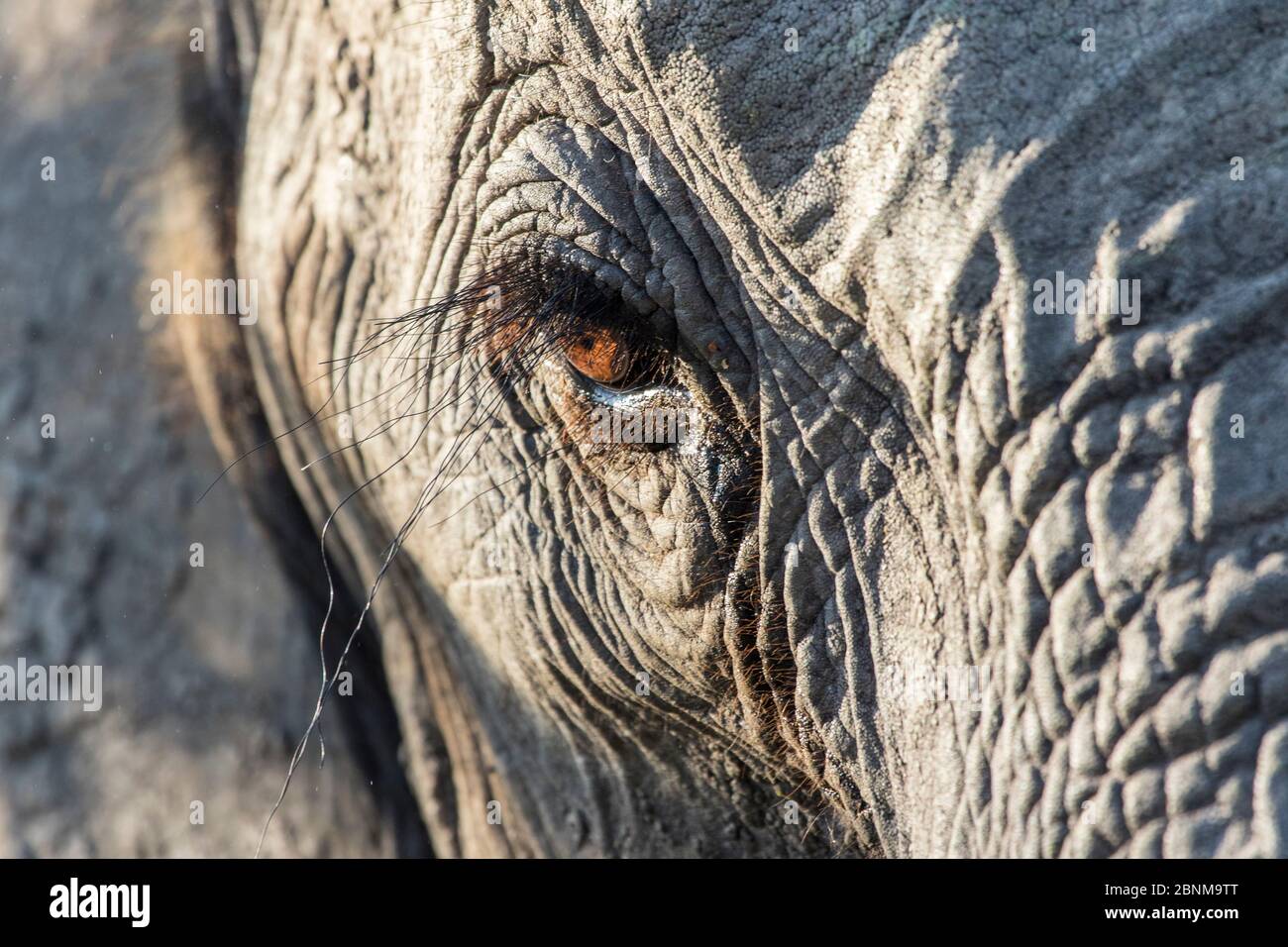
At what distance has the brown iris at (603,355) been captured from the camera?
158 centimetres

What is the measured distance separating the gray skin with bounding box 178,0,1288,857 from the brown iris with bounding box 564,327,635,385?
0.17 ft

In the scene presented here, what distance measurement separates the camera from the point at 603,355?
158cm

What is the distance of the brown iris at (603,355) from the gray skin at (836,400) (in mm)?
51

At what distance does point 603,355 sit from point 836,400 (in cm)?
28

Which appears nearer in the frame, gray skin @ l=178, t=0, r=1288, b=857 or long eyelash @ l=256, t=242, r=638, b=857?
gray skin @ l=178, t=0, r=1288, b=857

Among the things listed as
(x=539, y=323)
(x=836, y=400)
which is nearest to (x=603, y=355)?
(x=539, y=323)

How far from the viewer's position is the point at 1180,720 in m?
1.19

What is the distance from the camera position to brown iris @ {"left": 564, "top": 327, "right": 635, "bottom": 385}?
5.17ft

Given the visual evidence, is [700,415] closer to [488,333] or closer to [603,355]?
[603,355]

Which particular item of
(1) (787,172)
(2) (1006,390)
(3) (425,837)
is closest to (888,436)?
(2) (1006,390)

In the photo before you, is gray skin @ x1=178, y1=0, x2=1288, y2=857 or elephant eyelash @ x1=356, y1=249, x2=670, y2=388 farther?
elephant eyelash @ x1=356, y1=249, x2=670, y2=388

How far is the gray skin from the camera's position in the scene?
1196 millimetres

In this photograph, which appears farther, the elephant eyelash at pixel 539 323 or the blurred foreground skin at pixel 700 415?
the elephant eyelash at pixel 539 323
